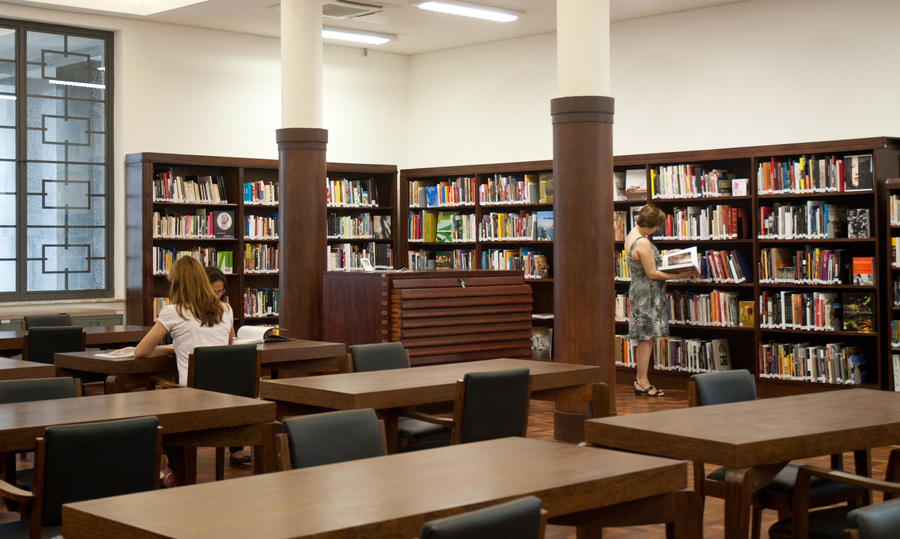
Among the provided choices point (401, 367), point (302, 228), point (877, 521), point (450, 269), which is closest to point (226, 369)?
point (401, 367)

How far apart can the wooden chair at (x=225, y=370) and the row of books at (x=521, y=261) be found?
17.1 ft

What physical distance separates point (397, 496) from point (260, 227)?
8.64m

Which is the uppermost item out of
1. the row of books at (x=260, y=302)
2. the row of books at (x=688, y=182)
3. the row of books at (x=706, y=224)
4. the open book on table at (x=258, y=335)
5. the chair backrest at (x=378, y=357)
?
the row of books at (x=688, y=182)

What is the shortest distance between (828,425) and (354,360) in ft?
8.39

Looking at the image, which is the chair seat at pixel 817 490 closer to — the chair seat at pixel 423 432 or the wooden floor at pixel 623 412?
the wooden floor at pixel 623 412

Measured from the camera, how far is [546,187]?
10398 mm

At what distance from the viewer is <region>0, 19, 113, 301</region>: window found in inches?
385

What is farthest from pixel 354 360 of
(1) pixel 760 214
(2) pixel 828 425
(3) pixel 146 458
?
(1) pixel 760 214

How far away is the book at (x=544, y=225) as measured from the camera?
10398 mm

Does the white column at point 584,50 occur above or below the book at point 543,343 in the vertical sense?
above

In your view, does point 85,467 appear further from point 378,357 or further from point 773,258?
point 773,258

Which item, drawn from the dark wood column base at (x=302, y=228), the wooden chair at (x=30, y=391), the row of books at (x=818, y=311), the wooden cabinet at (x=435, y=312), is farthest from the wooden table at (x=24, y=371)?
the row of books at (x=818, y=311)

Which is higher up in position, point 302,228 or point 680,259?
point 302,228

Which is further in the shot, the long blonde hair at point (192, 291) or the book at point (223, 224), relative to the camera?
the book at point (223, 224)
